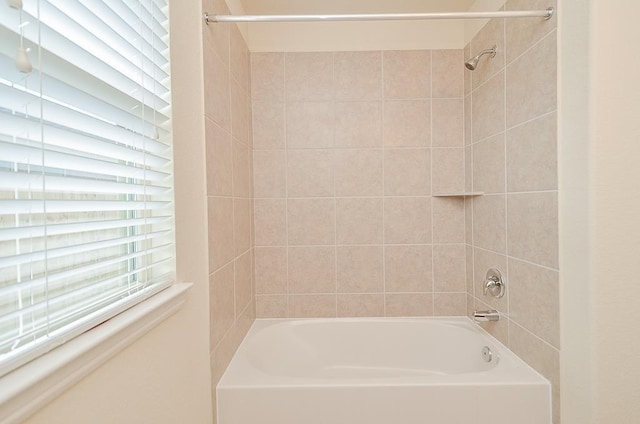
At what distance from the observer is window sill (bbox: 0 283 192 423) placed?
18.6 inches

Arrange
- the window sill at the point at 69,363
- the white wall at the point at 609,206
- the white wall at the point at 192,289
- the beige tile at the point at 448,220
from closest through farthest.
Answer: the window sill at the point at 69,363, the white wall at the point at 192,289, the white wall at the point at 609,206, the beige tile at the point at 448,220

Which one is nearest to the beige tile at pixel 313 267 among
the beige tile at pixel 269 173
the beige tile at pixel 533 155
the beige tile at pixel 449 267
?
the beige tile at pixel 269 173

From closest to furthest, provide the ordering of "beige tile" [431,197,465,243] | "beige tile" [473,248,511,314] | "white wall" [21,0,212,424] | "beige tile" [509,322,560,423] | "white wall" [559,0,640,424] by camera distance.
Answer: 1. "white wall" [21,0,212,424]
2. "white wall" [559,0,640,424]
3. "beige tile" [509,322,560,423]
4. "beige tile" [473,248,511,314]
5. "beige tile" [431,197,465,243]

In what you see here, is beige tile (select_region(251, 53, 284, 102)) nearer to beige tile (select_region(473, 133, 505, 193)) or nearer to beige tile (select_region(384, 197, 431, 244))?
beige tile (select_region(384, 197, 431, 244))

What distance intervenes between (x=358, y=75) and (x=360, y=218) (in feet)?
2.79

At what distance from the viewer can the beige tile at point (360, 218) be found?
6.62ft

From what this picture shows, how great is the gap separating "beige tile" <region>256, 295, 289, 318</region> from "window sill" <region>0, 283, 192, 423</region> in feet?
3.92

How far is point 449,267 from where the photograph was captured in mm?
2025

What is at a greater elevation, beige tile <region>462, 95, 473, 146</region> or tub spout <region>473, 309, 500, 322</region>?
beige tile <region>462, 95, 473, 146</region>

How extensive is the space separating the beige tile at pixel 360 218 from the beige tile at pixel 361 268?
8cm

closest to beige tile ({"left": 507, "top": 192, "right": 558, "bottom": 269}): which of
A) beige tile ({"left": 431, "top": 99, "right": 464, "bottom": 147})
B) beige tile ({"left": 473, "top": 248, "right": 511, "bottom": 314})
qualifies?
beige tile ({"left": 473, "top": 248, "right": 511, "bottom": 314})

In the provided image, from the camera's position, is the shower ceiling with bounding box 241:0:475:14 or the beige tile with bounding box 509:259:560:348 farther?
the shower ceiling with bounding box 241:0:475:14

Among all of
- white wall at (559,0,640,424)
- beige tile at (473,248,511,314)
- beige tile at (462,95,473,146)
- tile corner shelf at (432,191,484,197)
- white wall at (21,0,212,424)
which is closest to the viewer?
white wall at (21,0,212,424)

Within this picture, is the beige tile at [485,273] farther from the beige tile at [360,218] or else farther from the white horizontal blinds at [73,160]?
the white horizontal blinds at [73,160]
